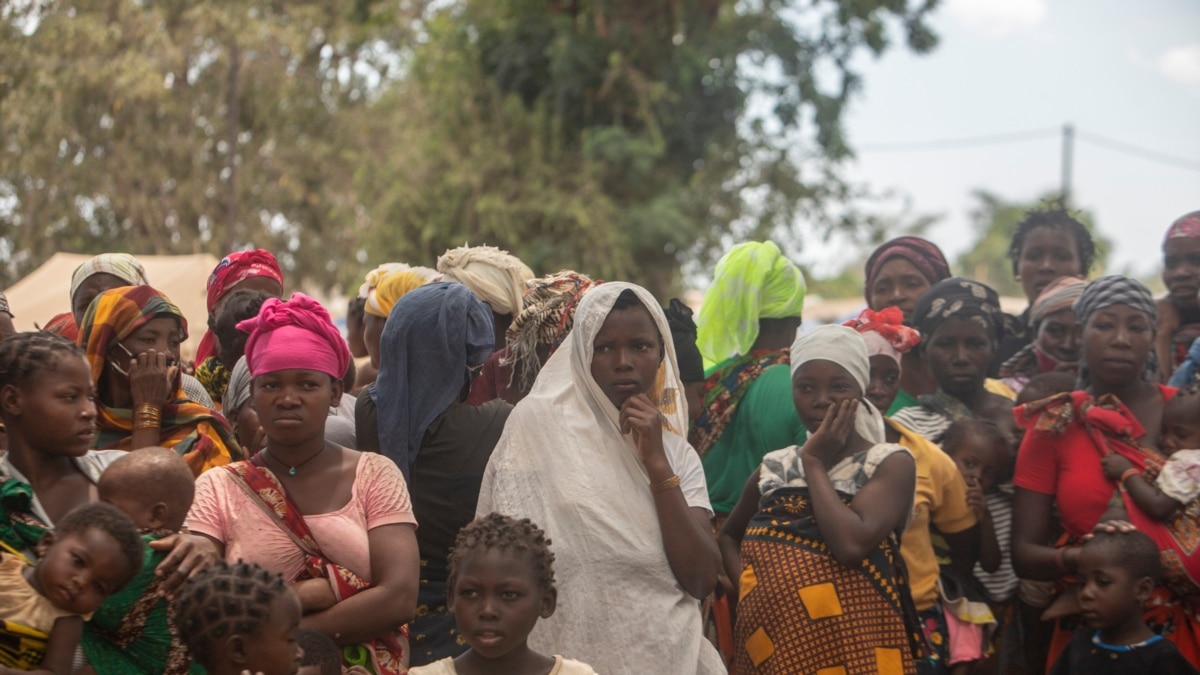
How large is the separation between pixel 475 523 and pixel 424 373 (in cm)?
64

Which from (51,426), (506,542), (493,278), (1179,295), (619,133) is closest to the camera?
(51,426)

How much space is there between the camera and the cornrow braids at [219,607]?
290cm

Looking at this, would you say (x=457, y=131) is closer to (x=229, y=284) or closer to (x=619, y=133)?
(x=619, y=133)

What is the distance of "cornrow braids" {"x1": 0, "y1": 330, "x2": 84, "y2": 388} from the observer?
10.6 feet

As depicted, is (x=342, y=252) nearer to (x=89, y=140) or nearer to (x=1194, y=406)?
(x=89, y=140)

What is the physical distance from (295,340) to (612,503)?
41.1 inches

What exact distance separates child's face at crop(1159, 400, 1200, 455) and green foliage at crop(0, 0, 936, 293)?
16.4 meters

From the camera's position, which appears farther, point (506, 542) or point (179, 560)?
point (506, 542)

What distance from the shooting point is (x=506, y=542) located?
3383 millimetres

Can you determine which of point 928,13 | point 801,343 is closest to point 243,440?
point 801,343

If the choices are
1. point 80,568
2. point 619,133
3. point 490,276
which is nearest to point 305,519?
point 80,568

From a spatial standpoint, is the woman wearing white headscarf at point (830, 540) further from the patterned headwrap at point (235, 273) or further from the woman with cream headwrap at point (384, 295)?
the patterned headwrap at point (235, 273)

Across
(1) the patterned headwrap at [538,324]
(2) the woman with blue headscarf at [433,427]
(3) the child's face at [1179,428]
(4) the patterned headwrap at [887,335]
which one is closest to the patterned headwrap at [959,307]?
(4) the patterned headwrap at [887,335]

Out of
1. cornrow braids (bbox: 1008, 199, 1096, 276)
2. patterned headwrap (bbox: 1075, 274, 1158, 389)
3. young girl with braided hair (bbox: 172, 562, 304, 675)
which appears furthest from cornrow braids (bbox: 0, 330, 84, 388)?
cornrow braids (bbox: 1008, 199, 1096, 276)
